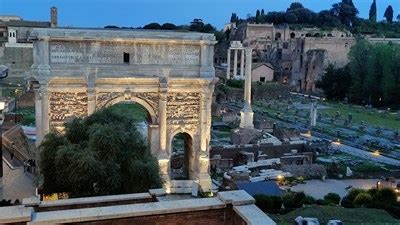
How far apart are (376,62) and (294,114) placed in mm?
19483

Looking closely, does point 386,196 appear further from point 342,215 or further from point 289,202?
point 289,202

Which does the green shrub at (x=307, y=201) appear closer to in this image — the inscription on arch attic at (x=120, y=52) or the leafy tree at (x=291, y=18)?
the inscription on arch attic at (x=120, y=52)

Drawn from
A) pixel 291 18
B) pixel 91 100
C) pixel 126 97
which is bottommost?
pixel 91 100

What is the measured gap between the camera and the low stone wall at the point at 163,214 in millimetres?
7087

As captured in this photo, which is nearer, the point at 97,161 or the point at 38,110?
the point at 97,161

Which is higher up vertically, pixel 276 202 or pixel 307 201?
pixel 276 202

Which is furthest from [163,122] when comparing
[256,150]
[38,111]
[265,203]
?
[256,150]

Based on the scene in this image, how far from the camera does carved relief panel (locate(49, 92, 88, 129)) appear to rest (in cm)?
1941

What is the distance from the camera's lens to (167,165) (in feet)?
68.0

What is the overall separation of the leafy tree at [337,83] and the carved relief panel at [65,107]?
5124cm

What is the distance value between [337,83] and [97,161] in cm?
5639

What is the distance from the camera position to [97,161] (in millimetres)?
13922

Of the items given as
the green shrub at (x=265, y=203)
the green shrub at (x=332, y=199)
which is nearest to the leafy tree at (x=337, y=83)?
the green shrub at (x=332, y=199)

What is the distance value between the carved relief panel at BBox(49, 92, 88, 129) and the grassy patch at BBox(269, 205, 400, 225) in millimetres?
9013
